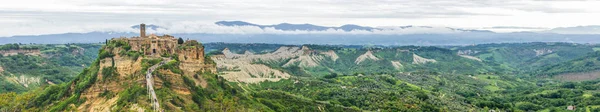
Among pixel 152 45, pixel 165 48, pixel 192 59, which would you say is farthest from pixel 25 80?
pixel 192 59

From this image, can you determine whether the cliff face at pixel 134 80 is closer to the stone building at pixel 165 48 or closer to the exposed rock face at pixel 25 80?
the stone building at pixel 165 48

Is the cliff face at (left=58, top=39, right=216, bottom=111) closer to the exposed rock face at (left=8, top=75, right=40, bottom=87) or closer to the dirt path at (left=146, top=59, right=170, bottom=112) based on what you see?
the dirt path at (left=146, top=59, right=170, bottom=112)

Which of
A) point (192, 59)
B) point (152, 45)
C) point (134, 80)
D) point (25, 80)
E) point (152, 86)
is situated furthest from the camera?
point (25, 80)

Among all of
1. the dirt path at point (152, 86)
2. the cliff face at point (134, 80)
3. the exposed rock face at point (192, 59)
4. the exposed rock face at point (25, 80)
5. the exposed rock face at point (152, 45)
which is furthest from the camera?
the exposed rock face at point (25, 80)

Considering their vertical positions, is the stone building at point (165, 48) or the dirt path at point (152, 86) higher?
the stone building at point (165, 48)

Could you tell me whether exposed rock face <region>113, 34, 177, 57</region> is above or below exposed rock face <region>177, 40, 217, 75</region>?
above

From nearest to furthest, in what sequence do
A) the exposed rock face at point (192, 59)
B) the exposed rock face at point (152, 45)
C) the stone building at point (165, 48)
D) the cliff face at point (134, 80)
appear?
the cliff face at point (134, 80) < the exposed rock face at point (192, 59) < the exposed rock face at point (152, 45) < the stone building at point (165, 48)

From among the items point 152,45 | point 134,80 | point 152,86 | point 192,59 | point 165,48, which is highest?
point 152,45

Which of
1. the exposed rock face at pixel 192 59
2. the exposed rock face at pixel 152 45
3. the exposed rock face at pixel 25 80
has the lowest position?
the exposed rock face at pixel 25 80

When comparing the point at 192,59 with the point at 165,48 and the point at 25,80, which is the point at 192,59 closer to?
the point at 165,48

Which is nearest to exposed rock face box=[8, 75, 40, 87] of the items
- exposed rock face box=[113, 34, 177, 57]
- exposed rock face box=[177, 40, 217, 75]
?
exposed rock face box=[113, 34, 177, 57]

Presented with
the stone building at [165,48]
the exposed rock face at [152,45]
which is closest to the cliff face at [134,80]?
the stone building at [165,48]

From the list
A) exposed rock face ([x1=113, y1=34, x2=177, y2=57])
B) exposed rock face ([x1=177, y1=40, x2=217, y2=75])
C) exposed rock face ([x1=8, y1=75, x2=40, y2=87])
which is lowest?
exposed rock face ([x1=8, y1=75, x2=40, y2=87])
